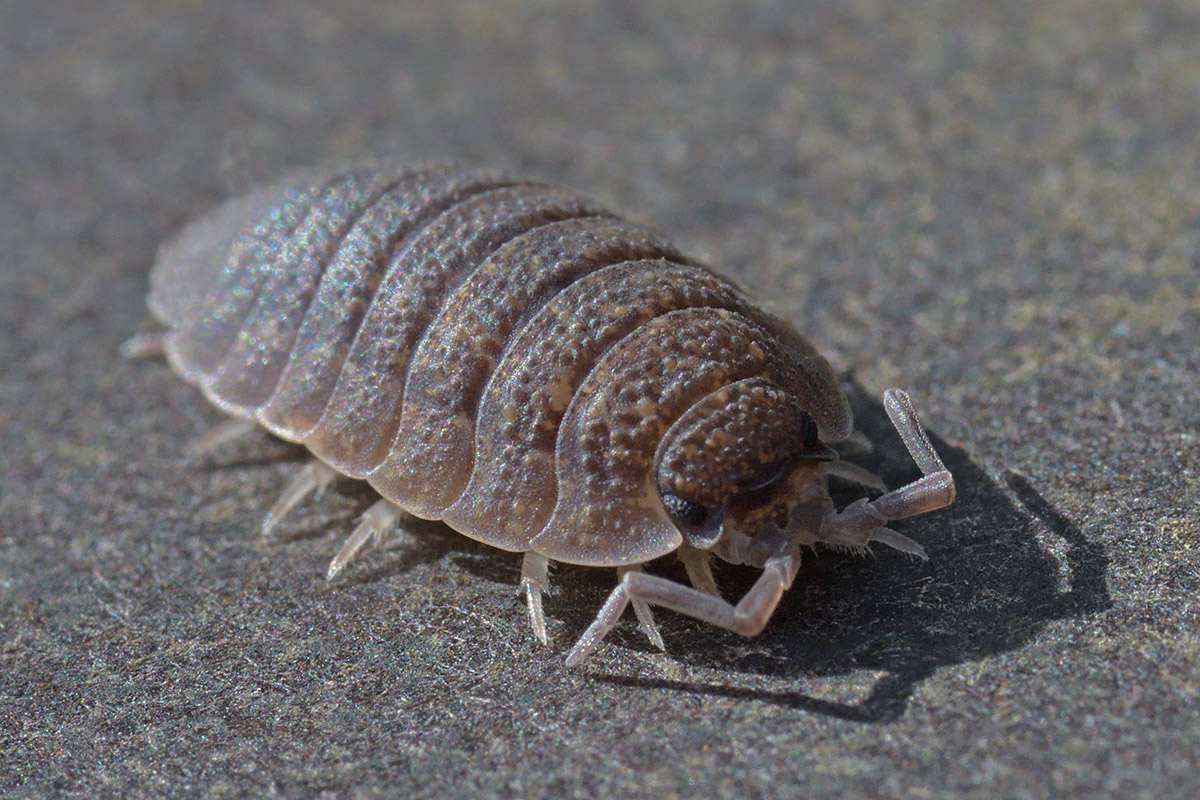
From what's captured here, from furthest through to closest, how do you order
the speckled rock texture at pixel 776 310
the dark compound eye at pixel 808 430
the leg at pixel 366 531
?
1. the leg at pixel 366 531
2. the dark compound eye at pixel 808 430
3. the speckled rock texture at pixel 776 310

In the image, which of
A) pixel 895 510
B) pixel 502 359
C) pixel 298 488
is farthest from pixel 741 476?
pixel 298 488

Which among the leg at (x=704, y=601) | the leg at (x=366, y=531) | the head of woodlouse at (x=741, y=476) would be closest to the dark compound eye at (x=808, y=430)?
the head of woodlouse at (x=741, y=476)

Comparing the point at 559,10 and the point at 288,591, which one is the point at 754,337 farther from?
the point at 559,10

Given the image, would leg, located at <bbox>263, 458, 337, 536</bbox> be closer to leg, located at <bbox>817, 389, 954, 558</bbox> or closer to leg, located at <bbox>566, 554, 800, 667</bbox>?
leg, located at <bbox>566, 554, 800, 667</bbox>

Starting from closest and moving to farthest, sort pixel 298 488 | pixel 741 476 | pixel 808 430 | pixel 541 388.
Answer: pixel 741 476 < pixel 808 430 < pixel 541 388 < pixel 298 488

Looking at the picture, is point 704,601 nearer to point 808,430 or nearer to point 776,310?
point 808,430

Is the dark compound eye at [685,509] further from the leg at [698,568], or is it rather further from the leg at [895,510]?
the leg at [895,510]

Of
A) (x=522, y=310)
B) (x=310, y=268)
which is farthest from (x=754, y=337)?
(x=310, y=268)
